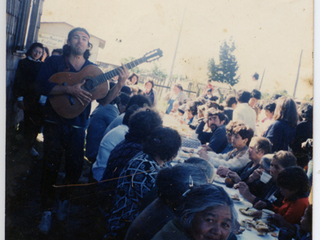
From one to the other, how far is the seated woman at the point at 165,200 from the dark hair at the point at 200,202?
44mm

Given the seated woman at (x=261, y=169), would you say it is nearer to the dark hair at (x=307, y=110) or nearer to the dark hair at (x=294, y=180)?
the dark hair at (x=294, y=180)

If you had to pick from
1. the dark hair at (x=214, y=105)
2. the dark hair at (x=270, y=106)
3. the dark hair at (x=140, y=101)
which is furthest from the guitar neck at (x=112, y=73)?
the dark hair at (x=270, y=106)

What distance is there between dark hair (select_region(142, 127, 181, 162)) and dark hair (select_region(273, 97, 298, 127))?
30.5 inches

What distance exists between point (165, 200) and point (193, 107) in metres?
0.75

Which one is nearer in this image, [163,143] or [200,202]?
[200,202]

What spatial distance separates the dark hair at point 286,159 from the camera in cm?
186

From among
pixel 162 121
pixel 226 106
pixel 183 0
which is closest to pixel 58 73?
pixel 162 121

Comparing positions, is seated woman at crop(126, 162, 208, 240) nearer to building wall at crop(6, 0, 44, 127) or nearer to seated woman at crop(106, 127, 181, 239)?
seated woman at crop(106, 127, 181, 239)

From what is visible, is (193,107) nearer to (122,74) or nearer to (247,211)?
(122,74)

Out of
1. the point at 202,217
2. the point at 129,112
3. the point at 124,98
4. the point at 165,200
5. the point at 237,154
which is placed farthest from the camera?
the point at 129,112

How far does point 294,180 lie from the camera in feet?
5.99

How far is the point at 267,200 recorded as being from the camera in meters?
1.84

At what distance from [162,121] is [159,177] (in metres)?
0.43

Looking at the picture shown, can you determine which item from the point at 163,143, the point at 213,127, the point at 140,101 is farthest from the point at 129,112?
the point at 213,127
